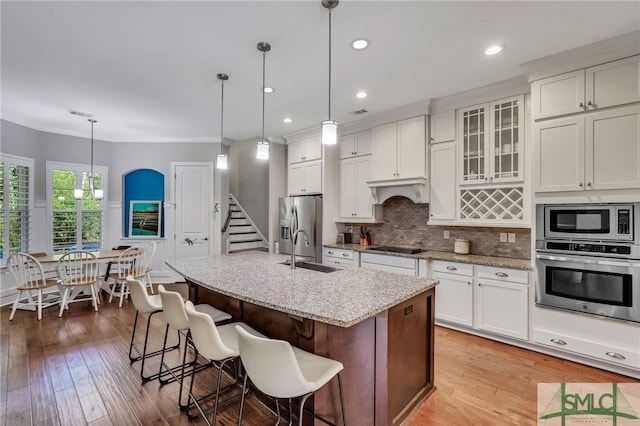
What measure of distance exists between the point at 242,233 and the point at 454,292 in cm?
489

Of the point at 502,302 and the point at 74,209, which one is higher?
the point at 74,209

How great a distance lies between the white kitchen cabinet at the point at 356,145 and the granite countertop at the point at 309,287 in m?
2.42

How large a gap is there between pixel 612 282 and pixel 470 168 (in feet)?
5.45

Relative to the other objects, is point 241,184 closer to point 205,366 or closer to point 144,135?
point 144,135

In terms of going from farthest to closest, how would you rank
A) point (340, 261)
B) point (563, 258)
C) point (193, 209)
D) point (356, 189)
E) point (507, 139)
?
point (193, 209) < point (356, 189) < point (340, 261) < point (507, 139) < point (563, 258)

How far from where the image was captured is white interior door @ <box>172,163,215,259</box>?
228 inches

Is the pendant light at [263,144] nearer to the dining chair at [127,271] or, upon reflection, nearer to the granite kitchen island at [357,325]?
the granite kitchen island at [357,325]

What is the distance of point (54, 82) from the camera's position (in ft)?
10.9

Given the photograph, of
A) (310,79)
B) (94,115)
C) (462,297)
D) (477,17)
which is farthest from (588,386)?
(94,115)

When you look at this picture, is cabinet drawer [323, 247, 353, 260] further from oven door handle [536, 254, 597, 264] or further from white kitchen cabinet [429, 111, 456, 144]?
oven door handle [536, 254, 597, 264]

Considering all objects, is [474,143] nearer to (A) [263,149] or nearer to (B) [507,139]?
(B) [507,139]

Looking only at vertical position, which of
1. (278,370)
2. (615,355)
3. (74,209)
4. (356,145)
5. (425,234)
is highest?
(356,145)

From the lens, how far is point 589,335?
2.66m

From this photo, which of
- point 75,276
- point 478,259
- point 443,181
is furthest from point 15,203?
point 478,259
